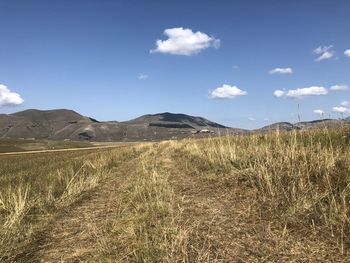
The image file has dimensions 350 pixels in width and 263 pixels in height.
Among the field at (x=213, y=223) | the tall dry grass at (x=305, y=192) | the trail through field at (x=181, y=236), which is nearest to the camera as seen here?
the trail through field at (x=181, y=236)

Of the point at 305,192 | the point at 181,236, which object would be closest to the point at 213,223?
the point at 181,236

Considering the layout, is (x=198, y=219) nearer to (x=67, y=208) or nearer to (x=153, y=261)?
(x=153, y=261)

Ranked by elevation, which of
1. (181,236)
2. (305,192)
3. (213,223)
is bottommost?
(213,223)

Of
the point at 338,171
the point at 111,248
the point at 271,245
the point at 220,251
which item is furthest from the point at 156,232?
the point at 338,171

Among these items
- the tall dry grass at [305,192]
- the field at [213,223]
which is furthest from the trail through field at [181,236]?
the tall dry grass at [305,192]

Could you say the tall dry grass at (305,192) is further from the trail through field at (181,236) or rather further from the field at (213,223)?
the trail through field at (181,236)

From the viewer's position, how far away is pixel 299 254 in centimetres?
465

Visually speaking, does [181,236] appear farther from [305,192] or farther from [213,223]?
[305,192]

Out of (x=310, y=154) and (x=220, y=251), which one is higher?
(x=310, y=154)

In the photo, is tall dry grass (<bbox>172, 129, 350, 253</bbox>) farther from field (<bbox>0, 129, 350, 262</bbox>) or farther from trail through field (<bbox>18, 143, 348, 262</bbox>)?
trail through field (<bbox>18, 143, 348, 262</bbox>)

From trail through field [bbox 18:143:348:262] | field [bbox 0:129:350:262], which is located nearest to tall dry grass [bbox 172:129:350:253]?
field [bbox 0:129:350:262]

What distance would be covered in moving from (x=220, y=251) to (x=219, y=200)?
9.93ft

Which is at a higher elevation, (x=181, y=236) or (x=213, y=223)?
(x=181, y=236)

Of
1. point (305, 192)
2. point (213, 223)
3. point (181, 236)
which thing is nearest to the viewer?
point (181, 236)
